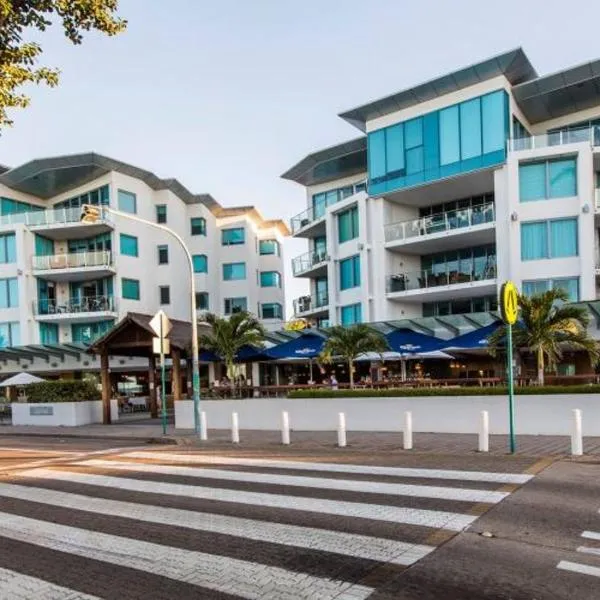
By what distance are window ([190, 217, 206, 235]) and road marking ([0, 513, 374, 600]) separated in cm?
4158

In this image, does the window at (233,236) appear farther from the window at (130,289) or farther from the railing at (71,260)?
the railing at (71,260)

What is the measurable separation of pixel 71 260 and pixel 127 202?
5.35m

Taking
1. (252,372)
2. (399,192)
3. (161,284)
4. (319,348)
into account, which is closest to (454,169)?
(399,192)

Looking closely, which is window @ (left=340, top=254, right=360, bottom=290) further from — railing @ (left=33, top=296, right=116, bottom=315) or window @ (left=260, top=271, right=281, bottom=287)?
window @ (left=260, top=271, right=281, bottom=287)

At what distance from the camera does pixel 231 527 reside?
664 centimetres

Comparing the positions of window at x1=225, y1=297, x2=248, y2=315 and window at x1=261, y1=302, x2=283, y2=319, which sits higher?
window at x1=225, y1=297, x2=248, y2=315

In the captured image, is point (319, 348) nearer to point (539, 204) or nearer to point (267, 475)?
point (267, 475)

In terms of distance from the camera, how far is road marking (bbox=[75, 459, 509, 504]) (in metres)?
7.79

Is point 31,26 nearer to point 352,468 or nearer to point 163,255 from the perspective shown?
point 352,468

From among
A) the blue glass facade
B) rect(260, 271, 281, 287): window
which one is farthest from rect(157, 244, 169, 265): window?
the blue glass facade

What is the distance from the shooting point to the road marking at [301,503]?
6664 mm

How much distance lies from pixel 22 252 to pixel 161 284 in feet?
30.2

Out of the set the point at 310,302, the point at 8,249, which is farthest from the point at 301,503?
the point at 8,249

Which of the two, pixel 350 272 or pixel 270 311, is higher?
pixel 350 272
